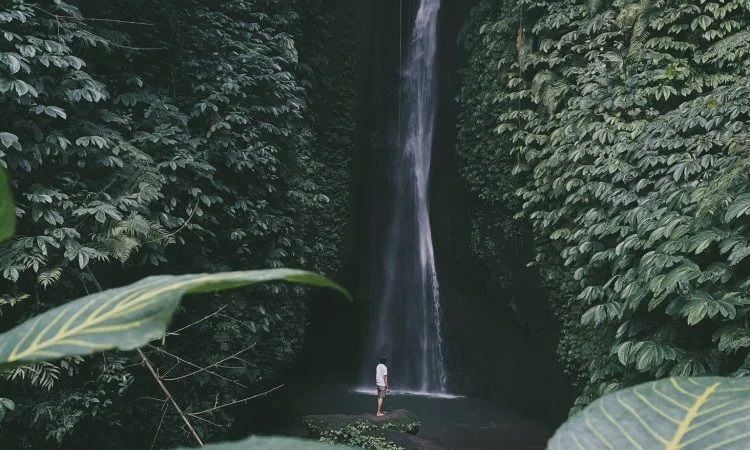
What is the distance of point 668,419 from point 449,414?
8.96 meters

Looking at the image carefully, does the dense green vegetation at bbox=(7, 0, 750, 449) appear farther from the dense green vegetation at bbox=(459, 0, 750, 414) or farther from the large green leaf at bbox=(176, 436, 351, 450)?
the large green leaf at bbox=(176, 436, 351, 450)

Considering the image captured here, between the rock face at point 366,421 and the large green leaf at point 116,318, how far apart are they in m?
6.80

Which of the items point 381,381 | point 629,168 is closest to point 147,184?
point 629,168

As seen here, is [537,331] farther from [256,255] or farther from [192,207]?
[192,207]

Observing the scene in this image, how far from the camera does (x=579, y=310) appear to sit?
630 centimetres

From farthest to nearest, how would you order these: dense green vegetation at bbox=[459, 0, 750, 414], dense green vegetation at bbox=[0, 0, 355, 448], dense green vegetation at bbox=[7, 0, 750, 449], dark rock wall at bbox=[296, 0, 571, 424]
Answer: dark rock wall at bbox=[296, 0, 571, 424]
dense green vegetation at bbox=[0, 0, 355, 448]
dense green vegetation at bbox=[7, 0, 750, 449]
dense green vegetation at bbox=[459, 0, 750, 414]

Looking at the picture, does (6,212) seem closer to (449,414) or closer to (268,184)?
(268,184)

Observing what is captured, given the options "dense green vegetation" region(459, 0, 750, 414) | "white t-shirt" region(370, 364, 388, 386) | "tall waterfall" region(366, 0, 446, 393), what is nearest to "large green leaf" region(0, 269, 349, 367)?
"dense green vegetation" region(459, 0, 750, 414)

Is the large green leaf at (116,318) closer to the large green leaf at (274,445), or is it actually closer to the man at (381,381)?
the large green leaf at (274,445)

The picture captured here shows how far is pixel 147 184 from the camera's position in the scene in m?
4.79

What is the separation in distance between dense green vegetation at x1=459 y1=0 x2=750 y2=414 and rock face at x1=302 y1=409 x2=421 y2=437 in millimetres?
2156

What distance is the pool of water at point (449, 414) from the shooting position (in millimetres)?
7414

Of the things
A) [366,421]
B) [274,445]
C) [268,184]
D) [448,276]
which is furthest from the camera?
[448,276]

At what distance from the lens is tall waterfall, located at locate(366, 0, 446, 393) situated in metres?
11.4
